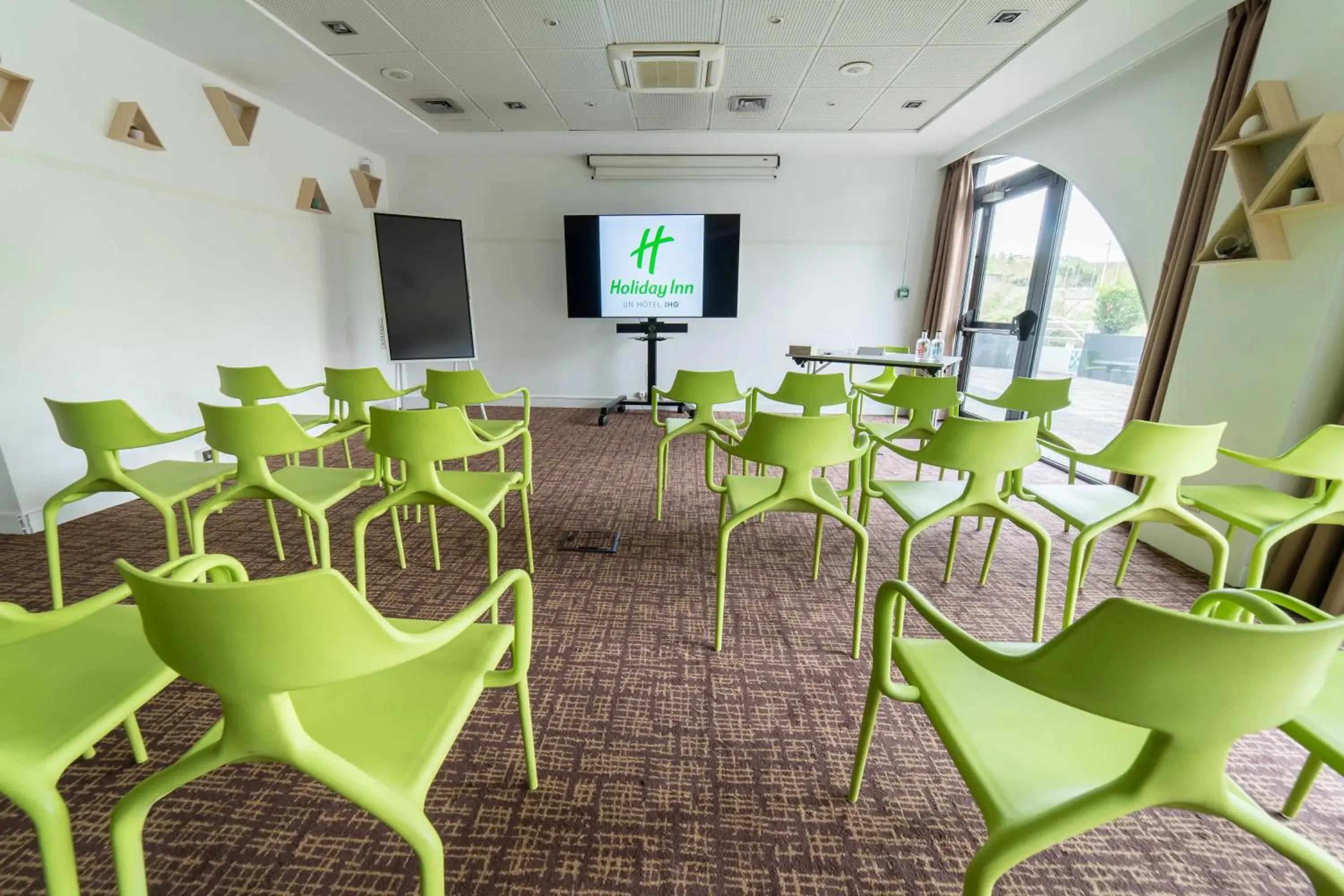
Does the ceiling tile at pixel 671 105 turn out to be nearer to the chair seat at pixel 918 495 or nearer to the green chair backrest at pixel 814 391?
the green chair backrest at pixel 814 391

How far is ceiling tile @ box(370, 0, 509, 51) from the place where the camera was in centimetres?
288

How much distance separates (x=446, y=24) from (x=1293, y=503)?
176 inches

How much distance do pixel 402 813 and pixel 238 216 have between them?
469 centimetres

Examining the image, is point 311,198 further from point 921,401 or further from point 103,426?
point 921,401

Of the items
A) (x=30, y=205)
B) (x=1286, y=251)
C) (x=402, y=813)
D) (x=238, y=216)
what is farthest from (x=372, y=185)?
(x=1286, y=251)

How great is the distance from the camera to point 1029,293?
172 inches

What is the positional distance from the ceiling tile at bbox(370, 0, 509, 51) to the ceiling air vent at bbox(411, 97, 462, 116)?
92 cm

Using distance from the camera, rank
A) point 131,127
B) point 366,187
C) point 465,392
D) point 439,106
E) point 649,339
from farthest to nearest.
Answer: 1. point 649,339
2. point 366,187
3. point 439,106
4. point 131,127
5. point 465,392

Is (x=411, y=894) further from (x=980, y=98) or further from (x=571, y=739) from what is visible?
(x=980, y=98)

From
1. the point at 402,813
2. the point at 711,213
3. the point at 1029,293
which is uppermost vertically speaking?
the point at 711,213

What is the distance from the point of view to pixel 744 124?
15.3 ft

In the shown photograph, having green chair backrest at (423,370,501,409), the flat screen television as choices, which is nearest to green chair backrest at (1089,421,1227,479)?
green chair backrest at (423,370,501,409)

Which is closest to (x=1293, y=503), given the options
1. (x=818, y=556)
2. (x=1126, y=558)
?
(x=1126, y=558)

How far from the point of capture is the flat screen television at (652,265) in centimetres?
545
